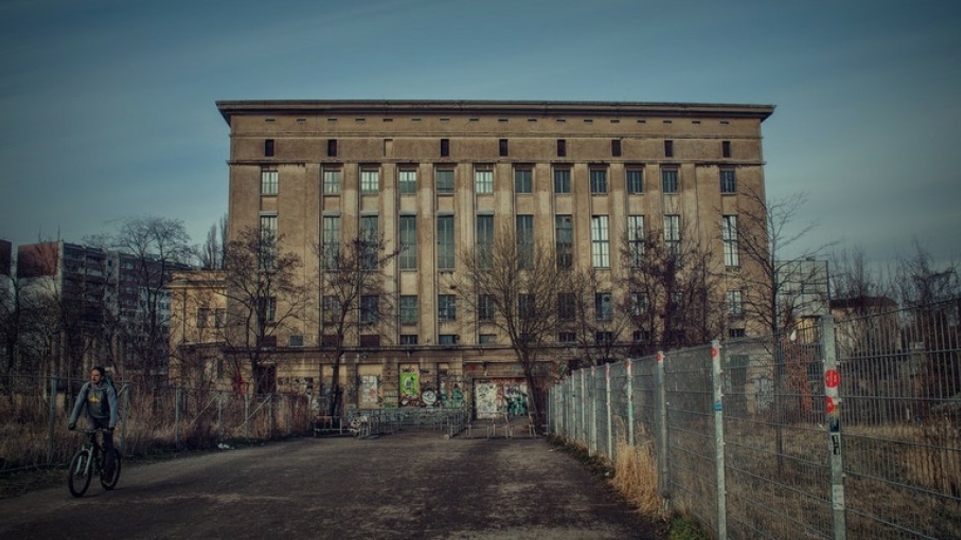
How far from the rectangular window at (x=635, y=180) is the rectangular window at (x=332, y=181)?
23531 mm

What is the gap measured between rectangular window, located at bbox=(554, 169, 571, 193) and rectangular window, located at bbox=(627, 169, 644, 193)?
493 centimetres

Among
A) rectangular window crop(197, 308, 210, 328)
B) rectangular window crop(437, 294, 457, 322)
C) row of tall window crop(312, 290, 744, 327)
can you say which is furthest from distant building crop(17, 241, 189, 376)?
rectangular window crop(437, 294, 457, 322)

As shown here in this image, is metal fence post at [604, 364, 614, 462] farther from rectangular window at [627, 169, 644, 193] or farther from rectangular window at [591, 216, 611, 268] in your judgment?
rectangular window at [627, 169, 644, 193]

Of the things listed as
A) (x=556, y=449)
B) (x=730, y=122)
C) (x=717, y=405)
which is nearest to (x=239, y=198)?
(x=730, y=122)

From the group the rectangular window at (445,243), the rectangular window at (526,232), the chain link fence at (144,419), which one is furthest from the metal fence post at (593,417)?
the rectangular window at (445,243)

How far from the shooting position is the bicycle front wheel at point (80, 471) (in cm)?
1296

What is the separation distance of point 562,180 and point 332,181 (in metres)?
18.5

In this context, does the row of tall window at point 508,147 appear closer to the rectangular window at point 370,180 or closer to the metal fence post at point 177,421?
the rectangular window at point 370,180

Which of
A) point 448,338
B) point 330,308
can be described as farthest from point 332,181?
point 448,338

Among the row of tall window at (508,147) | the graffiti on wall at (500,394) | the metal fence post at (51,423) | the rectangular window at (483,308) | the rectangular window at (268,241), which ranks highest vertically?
the row of tall window at (508,147)

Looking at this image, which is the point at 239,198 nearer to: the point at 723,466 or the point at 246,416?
the point at 246,416

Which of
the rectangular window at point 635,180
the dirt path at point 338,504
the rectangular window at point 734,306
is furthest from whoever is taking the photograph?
the rectangular window at point 635,180

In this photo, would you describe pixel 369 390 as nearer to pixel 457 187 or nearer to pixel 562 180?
pixel 457 187

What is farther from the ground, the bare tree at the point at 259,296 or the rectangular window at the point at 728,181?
the rectangular window at the point at 728,181
